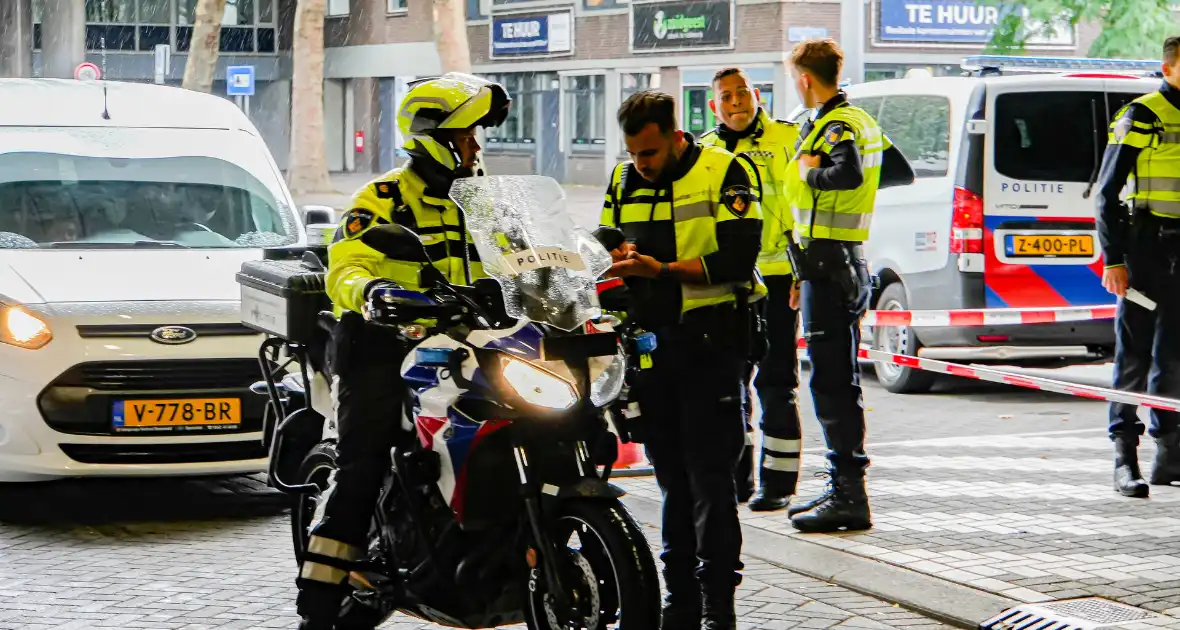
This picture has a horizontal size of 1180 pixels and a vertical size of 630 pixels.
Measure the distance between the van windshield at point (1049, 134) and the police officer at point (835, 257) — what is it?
15.0ft

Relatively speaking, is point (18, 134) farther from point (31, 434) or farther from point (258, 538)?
point (258, 538)

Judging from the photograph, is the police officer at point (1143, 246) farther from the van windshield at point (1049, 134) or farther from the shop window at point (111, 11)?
the shop window at point (111, 11)

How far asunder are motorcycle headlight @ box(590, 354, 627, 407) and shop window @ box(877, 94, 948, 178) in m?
7.63

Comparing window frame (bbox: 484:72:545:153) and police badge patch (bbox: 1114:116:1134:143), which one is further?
window frame (bbox: 484:72:545:153)

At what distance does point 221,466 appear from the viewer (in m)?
7.99

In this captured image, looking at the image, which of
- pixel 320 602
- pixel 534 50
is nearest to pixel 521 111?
pixel 534 50

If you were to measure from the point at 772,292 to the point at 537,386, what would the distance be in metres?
3.41

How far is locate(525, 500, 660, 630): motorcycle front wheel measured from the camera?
471cm

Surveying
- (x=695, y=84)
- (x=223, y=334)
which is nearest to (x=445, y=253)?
(x=223, y=334)

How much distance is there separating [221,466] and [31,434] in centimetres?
81

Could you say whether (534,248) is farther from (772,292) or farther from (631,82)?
(631,82)

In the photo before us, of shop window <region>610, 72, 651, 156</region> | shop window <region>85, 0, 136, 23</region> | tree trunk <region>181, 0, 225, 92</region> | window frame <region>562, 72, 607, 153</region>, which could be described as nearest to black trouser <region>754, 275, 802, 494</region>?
tree trunk <region>181, 0, 225, 92</region>

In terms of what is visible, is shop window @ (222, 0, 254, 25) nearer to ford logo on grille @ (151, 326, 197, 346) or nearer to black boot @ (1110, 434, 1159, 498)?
ford logo on grille @ (151, 326, 197, 346)

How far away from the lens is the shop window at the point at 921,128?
12266 millimetres
